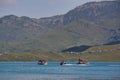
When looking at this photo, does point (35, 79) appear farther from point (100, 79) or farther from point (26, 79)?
point (100, 79)

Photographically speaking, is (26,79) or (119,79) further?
(26,79)

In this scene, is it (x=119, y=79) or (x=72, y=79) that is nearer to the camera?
(x=119, y=79)

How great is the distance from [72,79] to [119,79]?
19230 millimetres

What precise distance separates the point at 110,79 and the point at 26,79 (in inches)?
1238

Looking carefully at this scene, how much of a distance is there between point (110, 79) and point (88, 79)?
29.5 feet

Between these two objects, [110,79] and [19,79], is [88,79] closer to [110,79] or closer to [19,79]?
[110,79]

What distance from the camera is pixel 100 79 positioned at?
5842 inches

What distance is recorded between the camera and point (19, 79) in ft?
505

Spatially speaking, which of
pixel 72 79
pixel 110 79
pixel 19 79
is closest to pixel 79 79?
pixel 72 79

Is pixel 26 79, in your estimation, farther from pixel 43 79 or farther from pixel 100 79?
pixel 100 79

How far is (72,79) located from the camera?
152m

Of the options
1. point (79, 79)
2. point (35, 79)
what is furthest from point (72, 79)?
point (35, 79)

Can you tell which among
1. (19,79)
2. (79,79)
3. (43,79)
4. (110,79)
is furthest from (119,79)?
(19,79)

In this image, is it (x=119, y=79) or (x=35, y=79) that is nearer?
(x=119, y=79)
